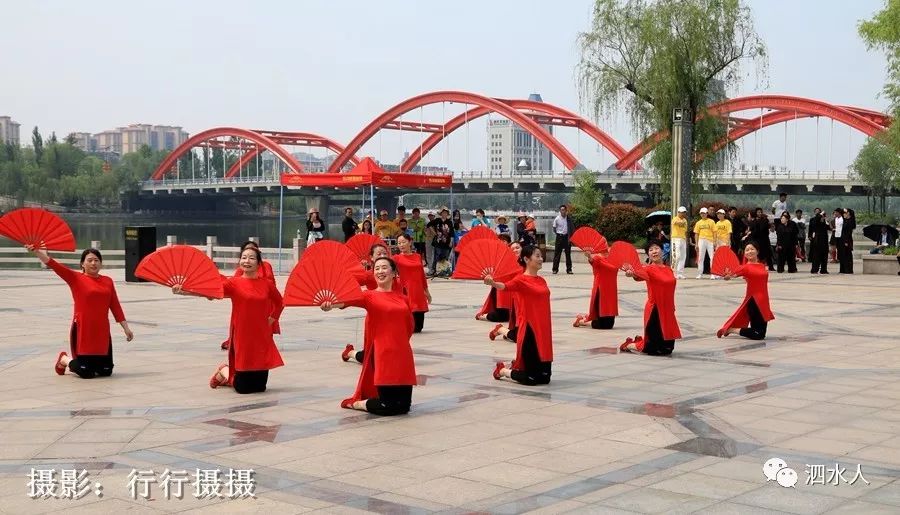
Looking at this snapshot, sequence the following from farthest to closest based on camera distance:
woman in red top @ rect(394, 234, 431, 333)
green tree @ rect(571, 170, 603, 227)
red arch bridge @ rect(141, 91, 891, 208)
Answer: red arch bridge @ rect(141, 91, 891, 208), green tree @ rect(571, 170, 603, 227), woman in red top @ rect(394, 234, 431, 333)

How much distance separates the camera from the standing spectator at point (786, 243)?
25513 millimetres

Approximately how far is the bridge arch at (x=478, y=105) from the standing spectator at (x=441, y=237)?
48.3 meters

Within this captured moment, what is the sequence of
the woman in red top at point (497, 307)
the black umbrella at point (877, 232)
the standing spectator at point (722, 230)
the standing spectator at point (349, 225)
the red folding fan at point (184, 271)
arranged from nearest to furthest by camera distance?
the red folding fan at point (184, 271)
the woman in red top at point (497, 307)
the standing spectator at point (722, 230)
the standing spectator at point (349, 225)
the black umbrella at point (877, 232)

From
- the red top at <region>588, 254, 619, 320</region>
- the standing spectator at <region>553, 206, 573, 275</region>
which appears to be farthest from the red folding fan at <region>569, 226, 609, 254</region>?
the standing spectator at <region>553, 206, 573, 275</region>

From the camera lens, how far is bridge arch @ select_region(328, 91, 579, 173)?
244 ft

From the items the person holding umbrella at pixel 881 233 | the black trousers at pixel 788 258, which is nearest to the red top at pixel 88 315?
the black trousers at pixel 788 258

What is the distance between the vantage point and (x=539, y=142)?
8569cm

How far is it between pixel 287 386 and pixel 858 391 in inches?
198

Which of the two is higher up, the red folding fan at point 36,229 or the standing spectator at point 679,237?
the red folding fan at point 36,229

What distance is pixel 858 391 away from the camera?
9625mm

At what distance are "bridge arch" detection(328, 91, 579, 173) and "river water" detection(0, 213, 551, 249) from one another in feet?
28.4

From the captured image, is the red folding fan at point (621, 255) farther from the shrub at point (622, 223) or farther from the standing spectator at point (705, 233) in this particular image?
the shrub at point (622, 223)

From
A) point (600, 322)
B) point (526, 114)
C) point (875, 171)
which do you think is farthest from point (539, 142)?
point (600, 322)

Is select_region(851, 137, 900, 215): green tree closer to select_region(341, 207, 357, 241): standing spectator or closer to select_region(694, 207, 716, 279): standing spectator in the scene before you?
select_region(694, 207, 716, 279): standing spectator
